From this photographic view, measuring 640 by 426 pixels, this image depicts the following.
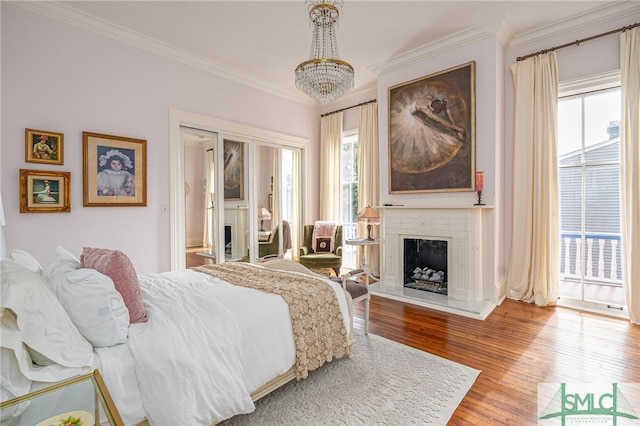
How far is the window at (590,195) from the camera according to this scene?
3.62 m

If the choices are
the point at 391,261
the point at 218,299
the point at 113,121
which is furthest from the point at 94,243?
the point at 391,261

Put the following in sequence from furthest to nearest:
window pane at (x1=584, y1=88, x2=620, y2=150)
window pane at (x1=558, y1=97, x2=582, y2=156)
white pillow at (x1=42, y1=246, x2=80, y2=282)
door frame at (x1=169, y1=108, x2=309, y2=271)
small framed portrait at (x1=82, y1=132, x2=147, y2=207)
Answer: door frame at (x1=169, y1=108, x2=309, y2=271)
window pane at (x1=558, y1=97, x2=582, y2=156)
window pane at (x1=584, y1=88, x2=620, y2=150)
small framed portrait at (x1=82, y1=132, x2=147, y2=207)
white pillow at (x1=42, y1=246, x2=80, y2=282)

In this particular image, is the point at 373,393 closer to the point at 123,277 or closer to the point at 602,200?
the point at 123,277

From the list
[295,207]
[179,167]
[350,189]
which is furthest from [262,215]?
[350,189]

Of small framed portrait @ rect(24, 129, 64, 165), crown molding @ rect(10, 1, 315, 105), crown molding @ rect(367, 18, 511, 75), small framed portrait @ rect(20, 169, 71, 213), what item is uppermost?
crown molding @ rect(367, 18, 511, 75)

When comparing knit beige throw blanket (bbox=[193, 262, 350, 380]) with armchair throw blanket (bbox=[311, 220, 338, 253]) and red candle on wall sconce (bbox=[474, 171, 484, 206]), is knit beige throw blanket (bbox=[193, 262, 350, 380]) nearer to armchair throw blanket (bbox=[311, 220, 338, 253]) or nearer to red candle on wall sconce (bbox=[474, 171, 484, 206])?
red candle on wall sconce (bbox=[474, 171, 484, 206])

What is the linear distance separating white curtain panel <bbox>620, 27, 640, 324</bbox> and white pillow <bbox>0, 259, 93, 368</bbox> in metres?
4.65

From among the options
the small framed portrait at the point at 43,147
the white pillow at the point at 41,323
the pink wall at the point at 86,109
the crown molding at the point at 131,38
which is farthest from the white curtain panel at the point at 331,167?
the white pillow at the point at 41,323

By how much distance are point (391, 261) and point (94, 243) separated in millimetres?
3748

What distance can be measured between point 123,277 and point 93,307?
0.27 metres

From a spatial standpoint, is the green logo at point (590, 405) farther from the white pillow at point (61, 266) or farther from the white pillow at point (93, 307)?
the white pillow at point (61, 266)

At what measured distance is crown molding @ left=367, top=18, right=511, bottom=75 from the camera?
12.2 feet

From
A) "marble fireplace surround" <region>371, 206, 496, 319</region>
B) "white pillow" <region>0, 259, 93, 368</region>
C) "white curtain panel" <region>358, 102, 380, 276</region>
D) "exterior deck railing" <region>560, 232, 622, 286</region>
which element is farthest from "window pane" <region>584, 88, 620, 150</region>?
A: "white pillow" <region>0, 259, 93, 368</region>

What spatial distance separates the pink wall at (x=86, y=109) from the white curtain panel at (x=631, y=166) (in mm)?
4893
